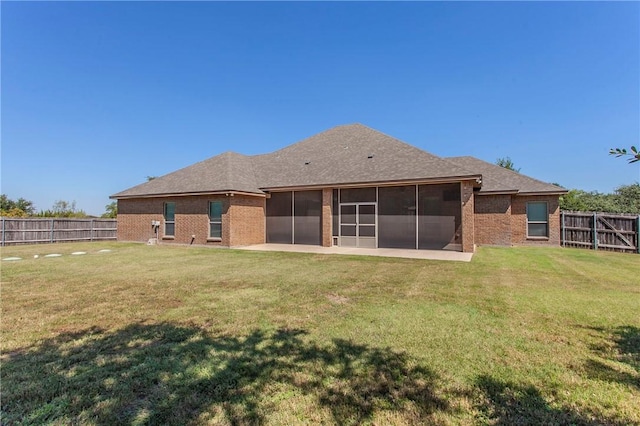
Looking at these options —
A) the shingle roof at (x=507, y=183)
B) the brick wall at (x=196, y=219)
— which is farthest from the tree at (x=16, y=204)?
the shingle roof at (x=507, y=183)

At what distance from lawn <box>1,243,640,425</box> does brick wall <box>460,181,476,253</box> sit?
586 cm

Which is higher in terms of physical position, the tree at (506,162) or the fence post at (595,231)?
the tree at (506,162)

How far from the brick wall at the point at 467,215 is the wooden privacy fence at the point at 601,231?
7.33m

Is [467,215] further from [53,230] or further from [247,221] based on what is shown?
[53,230]

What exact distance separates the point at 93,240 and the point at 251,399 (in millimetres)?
22669

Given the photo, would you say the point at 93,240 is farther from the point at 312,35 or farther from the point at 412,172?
the point at 412,172

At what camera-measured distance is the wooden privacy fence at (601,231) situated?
13.9m

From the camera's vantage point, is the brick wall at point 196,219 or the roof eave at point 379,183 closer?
the roof eave at point 379,183

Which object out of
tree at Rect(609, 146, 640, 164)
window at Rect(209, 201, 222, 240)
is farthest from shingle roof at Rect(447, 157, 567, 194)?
tree at Rect(609, 146, 640, 164)

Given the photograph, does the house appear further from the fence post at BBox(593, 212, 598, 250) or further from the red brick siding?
the fence post at BBox(593, 212, 598, 250)

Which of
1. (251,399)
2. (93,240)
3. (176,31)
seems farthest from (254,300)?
(93,240)

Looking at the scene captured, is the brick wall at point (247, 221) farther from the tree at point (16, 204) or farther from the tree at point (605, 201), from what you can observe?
the tree at point (16, 204)

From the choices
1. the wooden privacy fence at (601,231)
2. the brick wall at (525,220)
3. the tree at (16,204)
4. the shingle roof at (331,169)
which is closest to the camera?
the wooden privacy fence at (601,231)

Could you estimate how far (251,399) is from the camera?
255 centimetres
